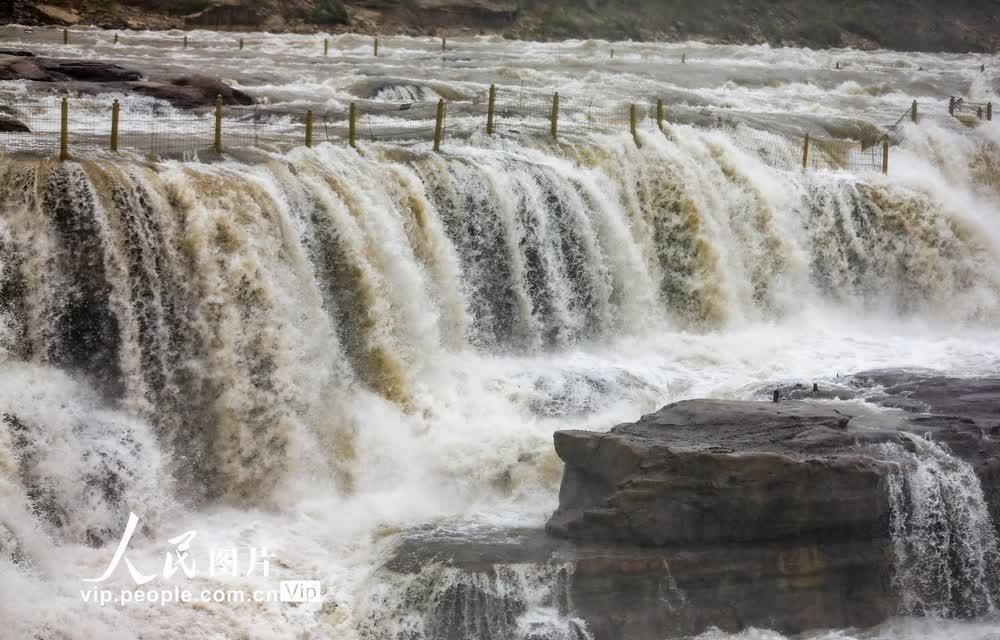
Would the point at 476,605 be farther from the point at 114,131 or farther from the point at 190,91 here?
the point at 190,91

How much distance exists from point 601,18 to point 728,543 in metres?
41.8

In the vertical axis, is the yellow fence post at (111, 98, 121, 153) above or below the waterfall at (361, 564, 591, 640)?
above

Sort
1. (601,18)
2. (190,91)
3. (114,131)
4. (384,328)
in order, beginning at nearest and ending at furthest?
1. (114,131)
2. (384,328)
3. (190,91)
4. (601,18)

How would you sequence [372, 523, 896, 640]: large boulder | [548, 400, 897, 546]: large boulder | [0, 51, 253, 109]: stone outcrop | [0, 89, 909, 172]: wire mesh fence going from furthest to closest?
[0, 51, 253, 109]: stone outcrop, [0, 89, 909, 172]: wire mesh fence, [548, 400, 897, 546]: large boulder, [372, 523, 896, 640]: large boulder

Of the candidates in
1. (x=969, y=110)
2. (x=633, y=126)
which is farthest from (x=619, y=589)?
(x=969, y=110)

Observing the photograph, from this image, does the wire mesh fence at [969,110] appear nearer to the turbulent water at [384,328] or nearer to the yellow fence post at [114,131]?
the turbulent water at [384,328]

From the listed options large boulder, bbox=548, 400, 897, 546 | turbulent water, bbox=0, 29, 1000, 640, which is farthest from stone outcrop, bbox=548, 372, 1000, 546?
turbulent water, bbox=0, 29, 1000, 640

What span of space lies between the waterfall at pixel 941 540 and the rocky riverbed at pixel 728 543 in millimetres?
14

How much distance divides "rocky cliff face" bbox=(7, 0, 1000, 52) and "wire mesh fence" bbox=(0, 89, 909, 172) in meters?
17.7

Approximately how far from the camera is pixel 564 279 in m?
19.4

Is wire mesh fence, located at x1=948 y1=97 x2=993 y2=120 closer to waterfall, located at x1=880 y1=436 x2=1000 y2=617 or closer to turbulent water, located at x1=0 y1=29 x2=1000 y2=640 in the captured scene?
turbulent water, located at x1=0 y1=29 x2=1000 y2=640

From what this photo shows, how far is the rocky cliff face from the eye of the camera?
1626 inches

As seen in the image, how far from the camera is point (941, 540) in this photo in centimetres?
1314

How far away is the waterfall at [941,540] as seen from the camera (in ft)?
42.7
